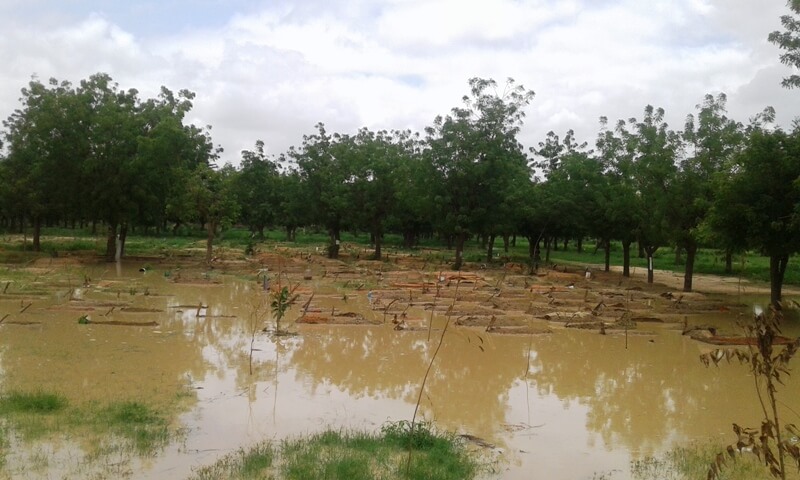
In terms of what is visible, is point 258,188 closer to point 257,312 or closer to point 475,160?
point 475,160

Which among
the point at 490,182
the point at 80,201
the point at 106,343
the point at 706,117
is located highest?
the point at 706,117

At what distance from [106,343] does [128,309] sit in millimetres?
4148

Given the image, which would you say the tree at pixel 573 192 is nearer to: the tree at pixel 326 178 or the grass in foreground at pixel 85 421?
the tree at pixel 326 178

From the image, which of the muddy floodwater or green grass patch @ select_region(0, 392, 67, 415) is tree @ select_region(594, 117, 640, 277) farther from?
green grass patch @ select_region(0, 392, 67, 415)

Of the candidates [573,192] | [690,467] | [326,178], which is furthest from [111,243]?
[690,467]

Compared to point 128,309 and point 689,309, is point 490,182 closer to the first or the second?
point 689,309

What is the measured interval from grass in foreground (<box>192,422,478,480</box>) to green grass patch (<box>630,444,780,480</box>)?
1.83 meters

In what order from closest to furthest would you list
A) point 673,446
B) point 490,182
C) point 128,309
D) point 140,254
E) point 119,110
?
1. point 673,446
2. point 128,309
3. point 119,110
4. point 490,182
5. point 140,254

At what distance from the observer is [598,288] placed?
25.8 meters

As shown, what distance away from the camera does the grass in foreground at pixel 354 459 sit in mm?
5867

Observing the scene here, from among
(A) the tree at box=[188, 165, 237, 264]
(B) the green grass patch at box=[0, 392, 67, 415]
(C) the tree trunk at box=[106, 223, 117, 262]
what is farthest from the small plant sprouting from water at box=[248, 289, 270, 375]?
(C) the tree trunk at box=[106, 223, 117, 262]

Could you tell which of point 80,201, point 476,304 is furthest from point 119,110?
point 476,304

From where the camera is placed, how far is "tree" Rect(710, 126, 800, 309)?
651 inches

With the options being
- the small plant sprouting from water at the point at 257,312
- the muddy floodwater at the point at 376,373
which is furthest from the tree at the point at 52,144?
the small plant sprouting from water at the point at 257,312
